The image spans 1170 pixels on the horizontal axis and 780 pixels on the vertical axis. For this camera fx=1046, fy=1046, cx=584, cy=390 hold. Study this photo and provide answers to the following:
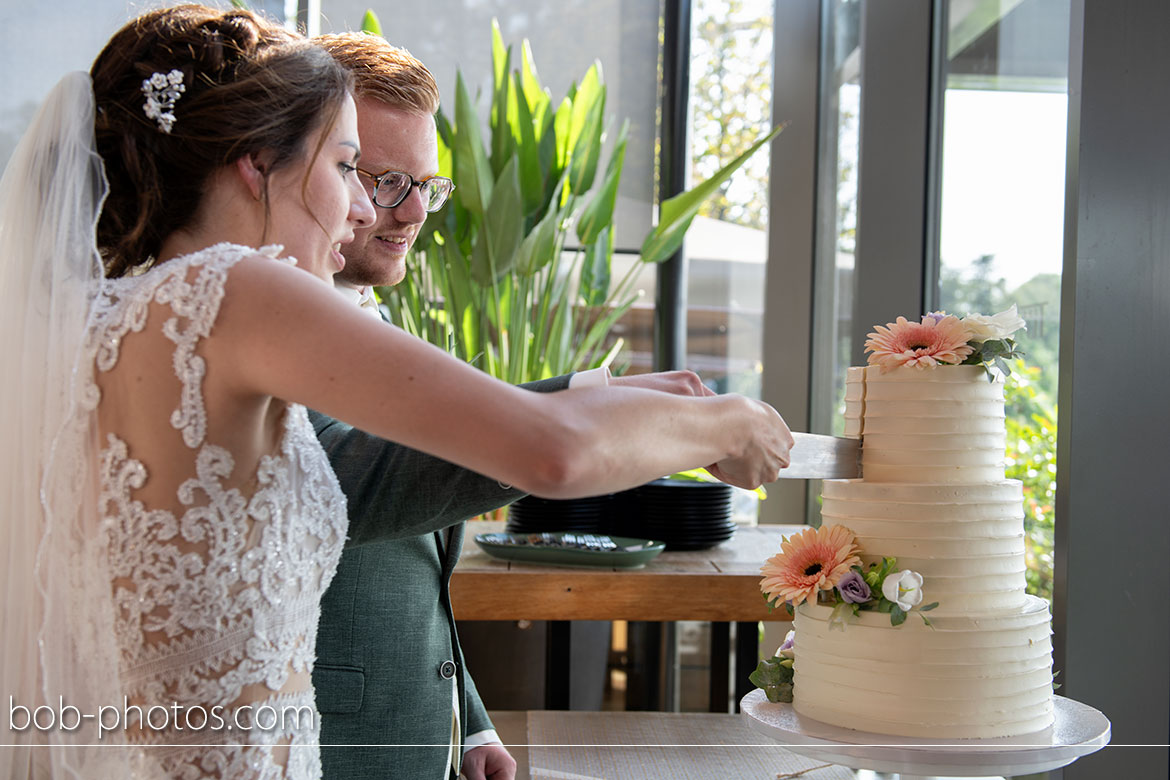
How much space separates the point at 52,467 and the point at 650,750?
49.0 inches

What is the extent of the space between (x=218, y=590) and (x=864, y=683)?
32.0 inches

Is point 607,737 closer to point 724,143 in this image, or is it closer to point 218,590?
point 218,590

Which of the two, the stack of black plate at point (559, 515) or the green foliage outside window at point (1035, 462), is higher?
the green foliage outside window at point (1035, 462)

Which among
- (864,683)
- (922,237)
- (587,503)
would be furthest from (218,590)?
(922,237)

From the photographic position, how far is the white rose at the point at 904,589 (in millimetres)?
1301

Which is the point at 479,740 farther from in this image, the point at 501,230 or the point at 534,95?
the point at 534,95

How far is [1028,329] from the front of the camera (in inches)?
78.0

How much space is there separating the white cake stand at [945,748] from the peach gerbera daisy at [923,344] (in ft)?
1.54

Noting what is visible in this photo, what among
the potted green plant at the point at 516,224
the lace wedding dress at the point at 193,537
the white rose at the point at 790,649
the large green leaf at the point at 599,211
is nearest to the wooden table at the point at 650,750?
the white rose at the point at 790,649

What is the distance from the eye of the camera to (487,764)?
5.11 ft

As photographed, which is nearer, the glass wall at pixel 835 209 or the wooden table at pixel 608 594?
the wooden table at pixel 608 594

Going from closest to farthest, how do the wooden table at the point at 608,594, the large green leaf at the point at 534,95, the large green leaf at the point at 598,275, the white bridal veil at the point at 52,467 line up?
the white bridal veil at the point at 52,467 < the wooden table at the point at 608,594 < the large green leaf at the point at 534,95 < the large green leaf at the point at 598,275

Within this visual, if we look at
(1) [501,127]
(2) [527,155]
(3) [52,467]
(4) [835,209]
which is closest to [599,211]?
(2) [527,155]

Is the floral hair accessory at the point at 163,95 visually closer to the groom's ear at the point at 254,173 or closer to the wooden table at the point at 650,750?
the groom's ear at the point at 254,173
